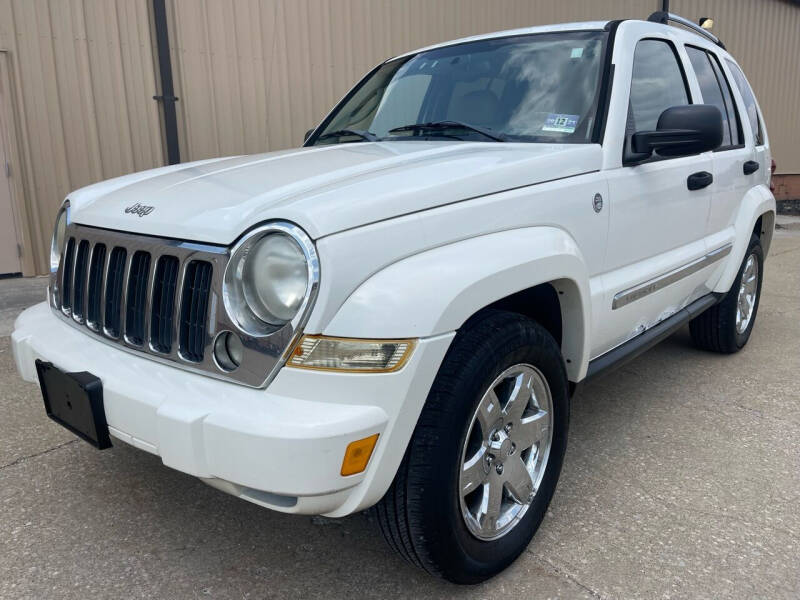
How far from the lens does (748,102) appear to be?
4137 mm

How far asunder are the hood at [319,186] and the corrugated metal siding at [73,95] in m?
4.04

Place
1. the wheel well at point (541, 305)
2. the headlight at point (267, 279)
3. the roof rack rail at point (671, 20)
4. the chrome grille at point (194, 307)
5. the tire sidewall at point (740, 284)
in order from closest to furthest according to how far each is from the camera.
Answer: the headlight at point (267, 279), the chrome grille at point (194, 307), the wheel well at point (541, 305), the roof rack rail at point (671, 20), the tire sidewall at point (740, 284)

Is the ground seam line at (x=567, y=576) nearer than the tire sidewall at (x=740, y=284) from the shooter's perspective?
Yes

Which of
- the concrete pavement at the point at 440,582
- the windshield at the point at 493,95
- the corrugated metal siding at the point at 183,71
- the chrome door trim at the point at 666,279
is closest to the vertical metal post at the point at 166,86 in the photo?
the corrugated metal siding at the point at 183,71

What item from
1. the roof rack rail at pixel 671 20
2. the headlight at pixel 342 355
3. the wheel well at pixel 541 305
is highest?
the roof rack rail at pixel 671 20

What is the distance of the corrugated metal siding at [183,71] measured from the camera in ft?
19.1

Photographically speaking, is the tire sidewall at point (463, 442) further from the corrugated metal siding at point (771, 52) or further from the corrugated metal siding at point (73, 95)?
the corrugated metal siding at point (771, 52)

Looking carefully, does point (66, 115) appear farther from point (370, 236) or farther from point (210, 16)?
point (370, 236)

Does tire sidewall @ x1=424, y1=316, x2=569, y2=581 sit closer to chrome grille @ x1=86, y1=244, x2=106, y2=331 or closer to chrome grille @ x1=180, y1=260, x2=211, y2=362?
chrome grille @ x1=180, y1=260, x2=211, y2=362

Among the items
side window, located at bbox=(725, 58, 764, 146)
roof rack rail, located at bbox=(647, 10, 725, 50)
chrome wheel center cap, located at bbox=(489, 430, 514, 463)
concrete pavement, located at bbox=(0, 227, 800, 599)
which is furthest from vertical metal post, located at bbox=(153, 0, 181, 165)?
chrome wheel center cap, located at bbox=(489, 430, 514, 463)

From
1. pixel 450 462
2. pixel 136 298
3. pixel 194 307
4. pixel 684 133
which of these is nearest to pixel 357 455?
pixel 450 462

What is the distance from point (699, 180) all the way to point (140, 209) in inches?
95.7

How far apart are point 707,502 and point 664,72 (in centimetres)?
190

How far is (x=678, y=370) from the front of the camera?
3967 millimetres
